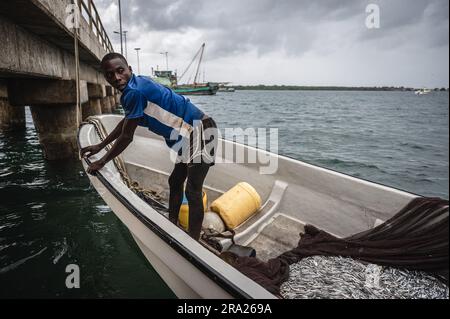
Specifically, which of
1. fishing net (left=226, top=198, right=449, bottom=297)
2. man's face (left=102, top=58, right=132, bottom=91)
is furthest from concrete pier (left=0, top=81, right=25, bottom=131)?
fishing net (left=226, top=198, right=449, bottom=297)

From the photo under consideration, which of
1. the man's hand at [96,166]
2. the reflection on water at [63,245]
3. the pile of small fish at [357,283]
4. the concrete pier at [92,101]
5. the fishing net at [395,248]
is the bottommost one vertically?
the reflection on water at [63,245]

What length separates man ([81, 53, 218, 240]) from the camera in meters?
2.56

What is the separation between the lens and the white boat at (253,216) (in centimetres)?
212

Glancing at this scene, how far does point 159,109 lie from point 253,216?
2.28m

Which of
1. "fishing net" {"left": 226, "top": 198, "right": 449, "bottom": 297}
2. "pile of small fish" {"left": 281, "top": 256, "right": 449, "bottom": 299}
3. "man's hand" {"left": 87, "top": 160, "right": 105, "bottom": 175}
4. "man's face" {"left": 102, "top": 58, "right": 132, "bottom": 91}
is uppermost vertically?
"man's face" {"left": 102, "top": 58, "right": 132, "bottom": 91}

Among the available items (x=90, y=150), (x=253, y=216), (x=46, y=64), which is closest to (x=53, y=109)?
(x=46, y=64)

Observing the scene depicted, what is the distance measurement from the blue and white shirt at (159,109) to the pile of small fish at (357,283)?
1778mm

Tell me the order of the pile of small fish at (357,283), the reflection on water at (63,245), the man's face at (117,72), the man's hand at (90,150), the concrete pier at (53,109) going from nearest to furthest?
the pile of small fish at (357,283)
the man's face at (117,72)
the reflection on water at (63,245)
the man's hand at (90,150)
the concrete pier at (53,109)

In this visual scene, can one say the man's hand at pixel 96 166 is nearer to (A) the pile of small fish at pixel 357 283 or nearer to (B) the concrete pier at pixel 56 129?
(A) the pile of small fish at pixel 357 283

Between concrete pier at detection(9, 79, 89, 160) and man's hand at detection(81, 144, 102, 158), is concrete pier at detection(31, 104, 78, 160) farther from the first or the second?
man's hand at detection(81, 144, 102, 158)

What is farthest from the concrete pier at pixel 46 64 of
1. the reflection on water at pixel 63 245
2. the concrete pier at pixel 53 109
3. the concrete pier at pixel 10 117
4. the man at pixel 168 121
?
the concrete pier at pixel 10 117

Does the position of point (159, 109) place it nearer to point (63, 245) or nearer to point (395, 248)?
A: point (395, 248)

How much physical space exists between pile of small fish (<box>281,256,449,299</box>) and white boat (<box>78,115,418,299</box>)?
30.6 inches

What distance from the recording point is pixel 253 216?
165 inches
